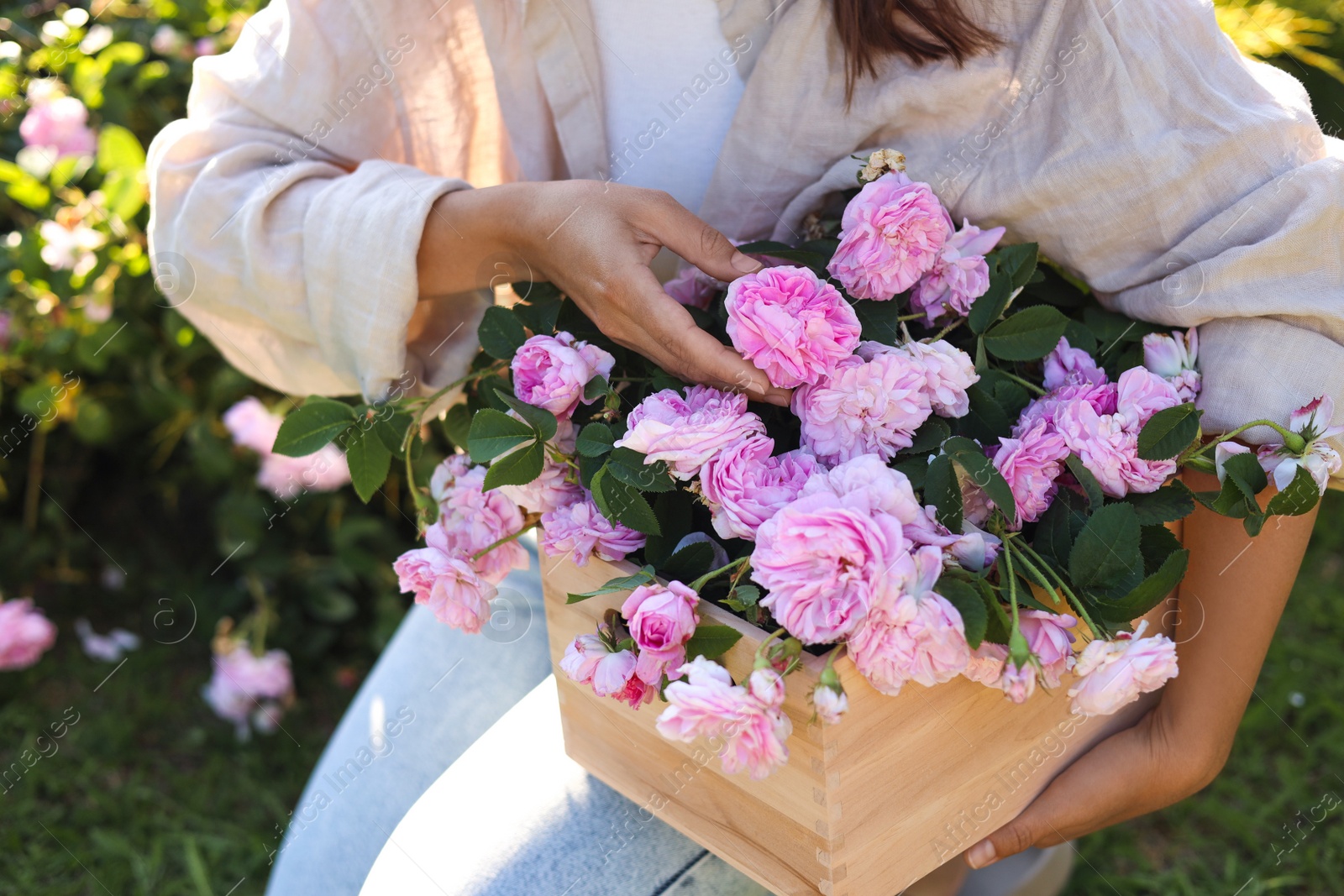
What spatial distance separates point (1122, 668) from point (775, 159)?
58cm

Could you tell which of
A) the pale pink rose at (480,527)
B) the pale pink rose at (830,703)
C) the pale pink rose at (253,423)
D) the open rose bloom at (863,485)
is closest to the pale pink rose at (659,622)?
the open rose bloom at (863,485)

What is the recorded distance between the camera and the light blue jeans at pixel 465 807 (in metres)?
1.00

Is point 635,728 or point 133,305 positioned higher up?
point 635,728

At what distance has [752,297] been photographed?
794mm

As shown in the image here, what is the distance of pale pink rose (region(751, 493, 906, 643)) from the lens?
0.68 metres

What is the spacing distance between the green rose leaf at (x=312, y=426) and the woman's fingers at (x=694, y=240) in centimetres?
33

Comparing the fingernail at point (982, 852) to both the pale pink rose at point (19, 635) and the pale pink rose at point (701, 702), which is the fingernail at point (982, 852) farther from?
the pale pink rose at point (19, 635)

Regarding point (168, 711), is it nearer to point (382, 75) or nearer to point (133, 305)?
point (133, 305)

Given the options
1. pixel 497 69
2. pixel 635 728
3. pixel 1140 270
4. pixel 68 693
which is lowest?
pixel 68 693

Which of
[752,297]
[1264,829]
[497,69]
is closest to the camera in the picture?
[752,297]

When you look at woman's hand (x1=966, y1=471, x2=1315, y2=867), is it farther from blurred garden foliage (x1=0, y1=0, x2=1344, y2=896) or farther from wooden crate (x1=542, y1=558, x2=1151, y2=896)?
blurred garden foliage (x1=0, y1=0, x2=1344, y2=896)

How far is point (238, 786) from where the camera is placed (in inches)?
78.2

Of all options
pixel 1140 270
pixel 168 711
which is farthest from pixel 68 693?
pixel 1140 270

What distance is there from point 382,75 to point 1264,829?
5.78 ft
